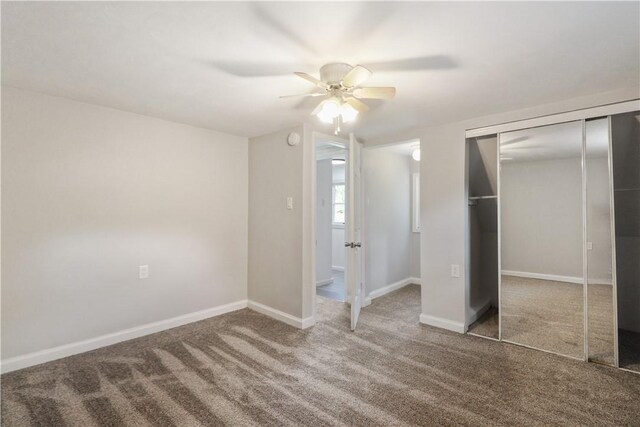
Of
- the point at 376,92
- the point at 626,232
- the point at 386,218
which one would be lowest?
the point at 626,232

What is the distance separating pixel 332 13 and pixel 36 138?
2.63 meters

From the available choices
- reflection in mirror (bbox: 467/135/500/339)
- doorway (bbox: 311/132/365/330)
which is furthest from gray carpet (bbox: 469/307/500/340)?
doorway (bbox: 311/132/365/330)

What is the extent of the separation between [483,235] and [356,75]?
2.45 metres

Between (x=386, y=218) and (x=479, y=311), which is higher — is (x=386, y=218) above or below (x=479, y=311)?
above

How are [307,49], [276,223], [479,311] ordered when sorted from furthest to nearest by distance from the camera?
[276,223], [479,311], [307,49]

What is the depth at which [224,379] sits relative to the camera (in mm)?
2266

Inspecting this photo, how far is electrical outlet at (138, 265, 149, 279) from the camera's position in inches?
120

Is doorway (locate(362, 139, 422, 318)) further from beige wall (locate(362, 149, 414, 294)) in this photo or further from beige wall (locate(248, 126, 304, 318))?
beige wall (locate(248, 126, 304, 318))

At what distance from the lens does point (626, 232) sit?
2496 mm

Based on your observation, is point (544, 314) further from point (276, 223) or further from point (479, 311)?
point (276, 223)

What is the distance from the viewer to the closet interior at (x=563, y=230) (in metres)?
2.49

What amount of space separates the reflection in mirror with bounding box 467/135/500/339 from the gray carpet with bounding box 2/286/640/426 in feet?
1.55

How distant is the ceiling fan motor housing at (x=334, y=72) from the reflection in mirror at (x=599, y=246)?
223cm

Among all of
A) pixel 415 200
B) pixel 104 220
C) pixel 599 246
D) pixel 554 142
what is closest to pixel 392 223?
pixel 415 200
